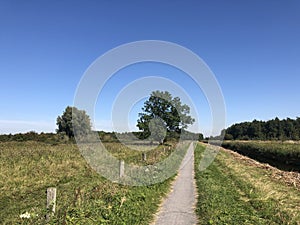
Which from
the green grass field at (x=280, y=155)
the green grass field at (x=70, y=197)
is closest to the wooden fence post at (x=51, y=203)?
the green grass field at (x=70, y=197)

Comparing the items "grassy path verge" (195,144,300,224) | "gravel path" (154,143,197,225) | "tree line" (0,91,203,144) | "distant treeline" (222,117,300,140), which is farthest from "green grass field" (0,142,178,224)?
"distant treeline" (222,117,300,140)

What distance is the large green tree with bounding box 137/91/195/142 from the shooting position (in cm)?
5223

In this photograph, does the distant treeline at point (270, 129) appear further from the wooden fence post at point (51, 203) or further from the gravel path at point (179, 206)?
the wooden fence post at point (51, 203)

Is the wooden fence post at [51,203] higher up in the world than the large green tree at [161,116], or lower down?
lower down

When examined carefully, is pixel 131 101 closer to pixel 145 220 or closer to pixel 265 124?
pixel 145 220

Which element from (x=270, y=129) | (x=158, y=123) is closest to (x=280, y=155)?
(x=158, y=123)

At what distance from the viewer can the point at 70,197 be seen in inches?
401

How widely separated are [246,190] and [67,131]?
82.5 meters

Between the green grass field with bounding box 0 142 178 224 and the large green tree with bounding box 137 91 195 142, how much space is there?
1296 inches

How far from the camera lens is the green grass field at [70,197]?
22.6 feet

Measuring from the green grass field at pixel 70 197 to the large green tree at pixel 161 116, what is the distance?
32.9 metres

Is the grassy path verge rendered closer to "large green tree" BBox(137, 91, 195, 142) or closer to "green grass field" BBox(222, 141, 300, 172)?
"green grass field" BBox(222, 141, 300, 172)

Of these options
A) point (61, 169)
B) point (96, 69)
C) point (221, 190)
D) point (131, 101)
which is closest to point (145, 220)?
point (221, 190)

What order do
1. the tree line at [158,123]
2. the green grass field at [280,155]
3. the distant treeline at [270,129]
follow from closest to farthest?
the green grass field at [280,155], the tree line at [158,123], the distant treeline at [270,129]
